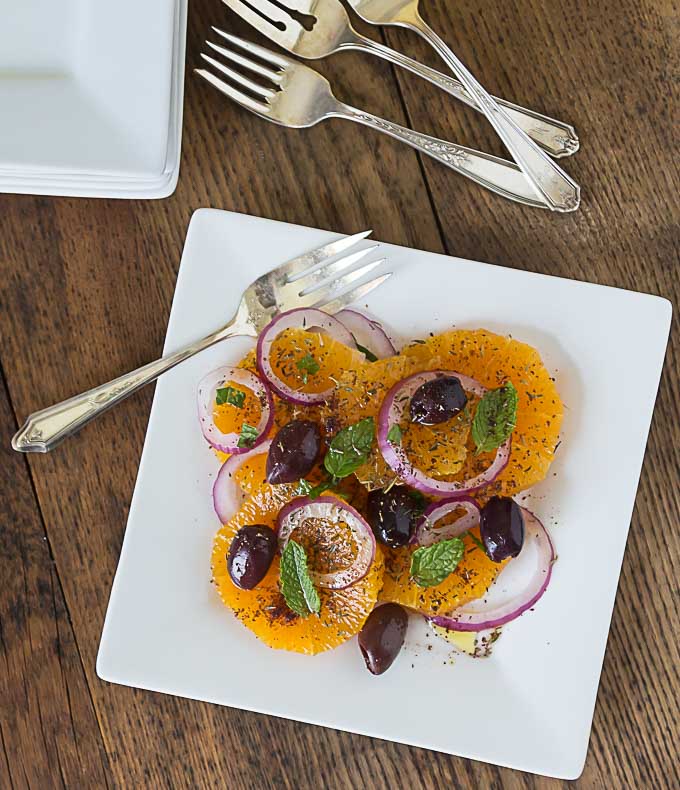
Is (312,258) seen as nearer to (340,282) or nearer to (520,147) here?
(340,282)

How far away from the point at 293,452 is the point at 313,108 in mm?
517

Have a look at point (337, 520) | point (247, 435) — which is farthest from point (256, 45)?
point (337, 520)

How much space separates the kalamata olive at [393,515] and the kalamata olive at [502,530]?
0.31 feet

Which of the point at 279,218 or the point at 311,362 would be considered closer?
the point at 311,362

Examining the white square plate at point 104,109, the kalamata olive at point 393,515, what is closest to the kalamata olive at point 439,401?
the kalamata olive at point 393,515

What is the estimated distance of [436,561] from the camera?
105cm

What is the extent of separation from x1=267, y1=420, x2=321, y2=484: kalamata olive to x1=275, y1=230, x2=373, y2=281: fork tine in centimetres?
23

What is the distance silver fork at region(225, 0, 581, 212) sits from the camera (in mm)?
1179

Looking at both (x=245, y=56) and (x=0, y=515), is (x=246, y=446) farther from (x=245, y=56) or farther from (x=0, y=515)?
(x=245, y=56)

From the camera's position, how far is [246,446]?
111cm

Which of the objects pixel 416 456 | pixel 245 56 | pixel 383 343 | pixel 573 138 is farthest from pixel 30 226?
pixel 573 138

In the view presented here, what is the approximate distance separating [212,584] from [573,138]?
0.82 meters

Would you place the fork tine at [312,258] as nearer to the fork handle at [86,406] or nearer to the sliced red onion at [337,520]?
the fork handle at [86,406]

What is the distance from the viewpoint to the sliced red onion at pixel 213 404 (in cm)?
112
